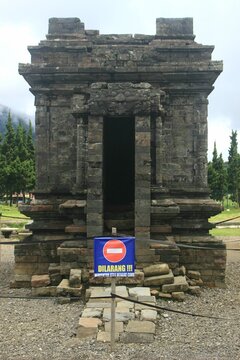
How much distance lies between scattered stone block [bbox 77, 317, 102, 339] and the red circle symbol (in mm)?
1170

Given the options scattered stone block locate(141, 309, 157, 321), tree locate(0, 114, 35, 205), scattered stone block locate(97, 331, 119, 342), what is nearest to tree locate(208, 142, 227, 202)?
tree locate(0, 114, 35, 205)

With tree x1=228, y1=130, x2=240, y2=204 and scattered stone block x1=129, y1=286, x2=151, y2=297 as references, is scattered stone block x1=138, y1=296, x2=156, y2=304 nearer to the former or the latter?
scattered stone block x1=129, y1=286, x2=151, y2=297

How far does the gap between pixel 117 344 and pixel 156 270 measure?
9.61 feet

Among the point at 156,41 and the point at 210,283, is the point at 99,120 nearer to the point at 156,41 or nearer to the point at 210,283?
the point at 156,41

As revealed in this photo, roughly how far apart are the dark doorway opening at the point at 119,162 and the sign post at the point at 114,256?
18.7 feet

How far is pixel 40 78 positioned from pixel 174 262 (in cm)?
600

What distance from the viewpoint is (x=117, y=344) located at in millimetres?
5734

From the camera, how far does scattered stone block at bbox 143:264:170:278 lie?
848cm

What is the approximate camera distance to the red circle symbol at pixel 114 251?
5828mm

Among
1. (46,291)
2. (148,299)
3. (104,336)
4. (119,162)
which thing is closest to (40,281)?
(46,291)

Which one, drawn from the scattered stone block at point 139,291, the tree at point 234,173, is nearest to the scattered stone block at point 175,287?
the scattered stone block at point 139,291

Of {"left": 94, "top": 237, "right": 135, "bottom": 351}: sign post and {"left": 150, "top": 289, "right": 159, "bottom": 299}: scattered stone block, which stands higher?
{"left": 94, "top": 237, "right": 135, "bottom": 351}: sign post

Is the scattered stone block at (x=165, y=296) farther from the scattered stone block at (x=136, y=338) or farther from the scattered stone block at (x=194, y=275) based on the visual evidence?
the scattered stone block at (x=136, y=338)

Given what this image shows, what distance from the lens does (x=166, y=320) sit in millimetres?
6906
